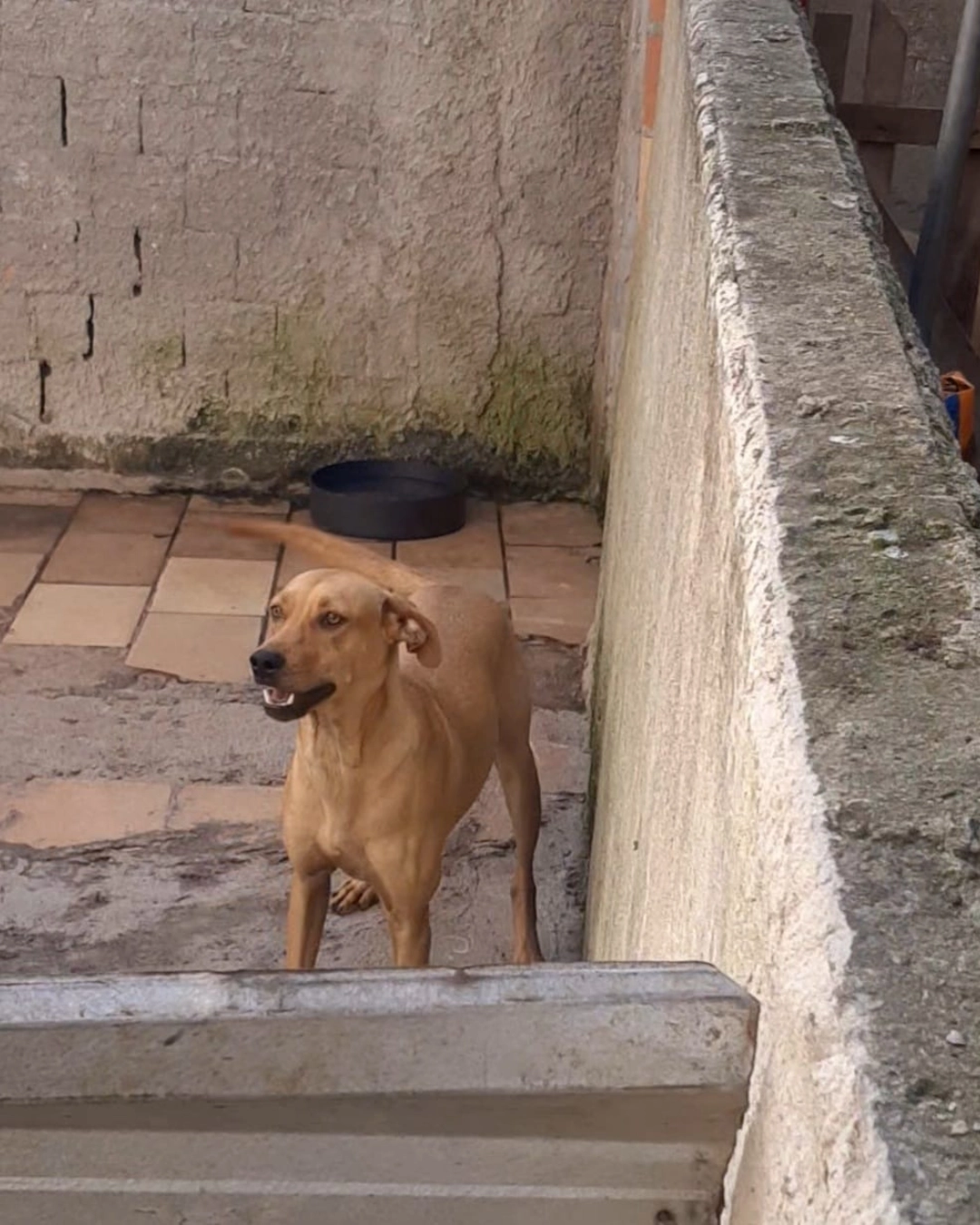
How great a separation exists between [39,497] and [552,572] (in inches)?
70.2

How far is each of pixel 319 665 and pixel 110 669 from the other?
1650mm

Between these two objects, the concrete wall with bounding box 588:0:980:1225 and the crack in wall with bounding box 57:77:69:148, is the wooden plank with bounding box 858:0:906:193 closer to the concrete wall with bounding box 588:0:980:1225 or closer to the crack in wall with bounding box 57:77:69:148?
the concrete wall with bounding box 588:0:980:1225

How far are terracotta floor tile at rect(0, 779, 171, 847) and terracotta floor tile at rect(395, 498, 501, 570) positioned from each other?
59.9 inches

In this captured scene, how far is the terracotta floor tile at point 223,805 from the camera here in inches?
140

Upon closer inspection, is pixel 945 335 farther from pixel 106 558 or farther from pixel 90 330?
pixel 90 330

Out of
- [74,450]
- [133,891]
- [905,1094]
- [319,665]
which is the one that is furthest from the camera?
[74,450]

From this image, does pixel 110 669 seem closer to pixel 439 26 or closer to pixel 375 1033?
pixel 439 26

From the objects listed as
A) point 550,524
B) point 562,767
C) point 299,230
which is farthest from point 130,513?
point 562,767

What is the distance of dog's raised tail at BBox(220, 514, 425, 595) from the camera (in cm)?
299

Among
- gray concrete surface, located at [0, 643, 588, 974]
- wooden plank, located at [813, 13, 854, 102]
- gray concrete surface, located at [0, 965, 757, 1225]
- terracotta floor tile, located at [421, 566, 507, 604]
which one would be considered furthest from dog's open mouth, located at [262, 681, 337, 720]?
wooden plank, located at [813, 13, 854, 102]

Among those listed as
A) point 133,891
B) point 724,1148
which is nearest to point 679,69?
point 133,891

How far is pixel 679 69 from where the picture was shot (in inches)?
110

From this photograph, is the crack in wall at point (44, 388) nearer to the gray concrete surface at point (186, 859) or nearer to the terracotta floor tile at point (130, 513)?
the terracotta floor tile at point (130, 513)

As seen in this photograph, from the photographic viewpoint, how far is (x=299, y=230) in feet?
17.2
